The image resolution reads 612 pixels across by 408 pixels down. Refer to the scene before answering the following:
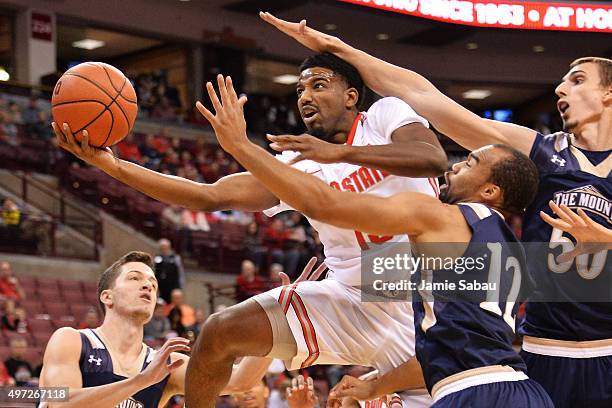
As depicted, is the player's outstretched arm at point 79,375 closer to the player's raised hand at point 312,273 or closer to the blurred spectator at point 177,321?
the player's raised hand at point 312,273

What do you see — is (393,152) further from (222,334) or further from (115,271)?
(115,271)

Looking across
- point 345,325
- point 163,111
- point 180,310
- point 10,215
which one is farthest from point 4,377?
point 163,111

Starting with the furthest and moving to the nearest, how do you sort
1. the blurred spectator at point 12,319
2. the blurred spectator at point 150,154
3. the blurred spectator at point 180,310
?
the blurred spectator at point 150,154 < the blurred spectator at point 180,310 < the blurred spectator at point 12,319

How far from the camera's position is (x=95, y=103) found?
4.56 meters

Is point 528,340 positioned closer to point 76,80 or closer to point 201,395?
point 201,395

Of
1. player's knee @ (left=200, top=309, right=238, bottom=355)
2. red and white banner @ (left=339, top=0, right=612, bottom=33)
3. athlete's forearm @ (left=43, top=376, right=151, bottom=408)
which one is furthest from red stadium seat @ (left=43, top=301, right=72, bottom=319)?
red and white banner @ (left=339, top=0, right=612, bottom=33)

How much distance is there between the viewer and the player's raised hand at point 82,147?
4.49 metres

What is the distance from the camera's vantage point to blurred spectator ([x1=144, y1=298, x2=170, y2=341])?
11688 millimetres

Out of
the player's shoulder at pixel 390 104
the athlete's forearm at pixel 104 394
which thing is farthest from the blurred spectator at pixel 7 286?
the player's shoulder at pixel 390 104

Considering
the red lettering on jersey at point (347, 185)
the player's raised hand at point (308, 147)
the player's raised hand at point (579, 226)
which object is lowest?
the player's raised hand at point (579, 226)

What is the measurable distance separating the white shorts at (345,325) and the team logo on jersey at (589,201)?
91cm

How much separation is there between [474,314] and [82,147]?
1999mm

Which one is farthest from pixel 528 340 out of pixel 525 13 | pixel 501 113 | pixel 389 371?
pixel 501 113

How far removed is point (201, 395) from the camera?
15.2 ft
